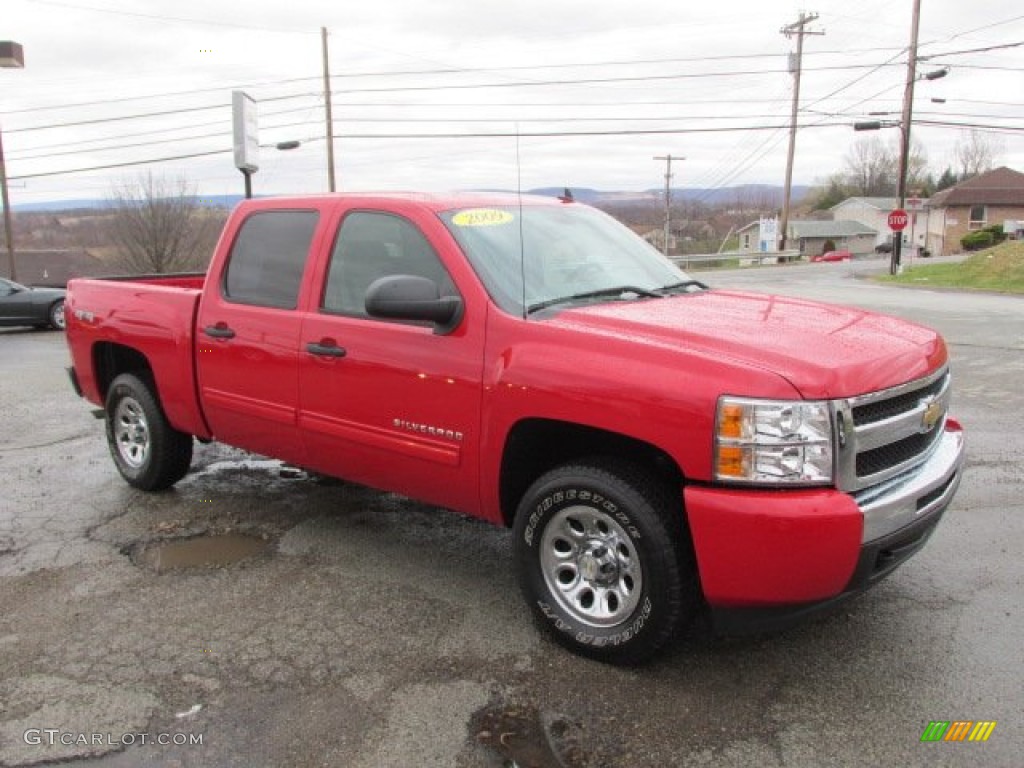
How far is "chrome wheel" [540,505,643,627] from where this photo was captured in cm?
324

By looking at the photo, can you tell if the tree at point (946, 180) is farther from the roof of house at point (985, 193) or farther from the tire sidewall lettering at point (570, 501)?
the tire sidewall lettering at point (570, 501)

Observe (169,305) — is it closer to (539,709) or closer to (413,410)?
(413,410)

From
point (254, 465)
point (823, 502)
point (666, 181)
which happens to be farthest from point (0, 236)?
point (823, 502)

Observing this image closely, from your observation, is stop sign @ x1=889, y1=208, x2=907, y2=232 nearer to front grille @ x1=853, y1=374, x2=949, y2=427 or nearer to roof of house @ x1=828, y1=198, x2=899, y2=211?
front grille @ x1=853, y1=374, x2=949, y2=427

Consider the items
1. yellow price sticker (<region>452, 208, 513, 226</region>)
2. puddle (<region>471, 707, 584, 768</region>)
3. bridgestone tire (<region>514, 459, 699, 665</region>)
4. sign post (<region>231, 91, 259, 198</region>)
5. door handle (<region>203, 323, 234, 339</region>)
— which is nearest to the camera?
puddle (<region>471, 707, 584, 768</region>)

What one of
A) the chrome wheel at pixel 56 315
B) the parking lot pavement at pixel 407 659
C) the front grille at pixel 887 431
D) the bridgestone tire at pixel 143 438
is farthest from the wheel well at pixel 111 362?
the chrome wheel at pixel 56 315

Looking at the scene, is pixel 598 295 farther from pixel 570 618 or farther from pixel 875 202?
pixel 875 202

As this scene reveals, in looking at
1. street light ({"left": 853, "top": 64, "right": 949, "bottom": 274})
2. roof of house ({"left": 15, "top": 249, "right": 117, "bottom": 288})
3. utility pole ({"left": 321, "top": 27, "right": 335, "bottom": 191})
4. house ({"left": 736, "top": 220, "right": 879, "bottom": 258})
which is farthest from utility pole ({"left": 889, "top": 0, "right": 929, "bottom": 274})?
roof of house ({"left": 15, "top": 249, "right": 117, "bottom": 288})

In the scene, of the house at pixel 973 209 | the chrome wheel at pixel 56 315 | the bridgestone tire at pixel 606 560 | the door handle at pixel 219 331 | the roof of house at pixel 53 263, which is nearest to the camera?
the bridgestone tire at pixel 606 560

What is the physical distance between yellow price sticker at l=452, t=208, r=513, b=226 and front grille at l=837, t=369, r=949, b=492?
1873 millimetres

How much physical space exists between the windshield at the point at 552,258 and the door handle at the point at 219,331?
4.91 feet

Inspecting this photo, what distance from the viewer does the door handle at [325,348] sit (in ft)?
13.3

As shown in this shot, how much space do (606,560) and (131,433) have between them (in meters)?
3.80

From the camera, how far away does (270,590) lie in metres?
4.07
